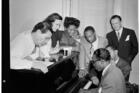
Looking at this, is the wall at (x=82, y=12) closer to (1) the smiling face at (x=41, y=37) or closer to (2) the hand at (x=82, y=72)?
(1) the smiling face at (x=41, y=37)

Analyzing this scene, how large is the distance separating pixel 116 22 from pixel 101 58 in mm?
279

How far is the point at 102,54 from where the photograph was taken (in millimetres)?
1975

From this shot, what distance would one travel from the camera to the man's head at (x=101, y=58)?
196 centimetres

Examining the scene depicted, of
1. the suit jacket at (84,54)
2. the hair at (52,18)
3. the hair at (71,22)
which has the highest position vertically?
the hair at (52,18)

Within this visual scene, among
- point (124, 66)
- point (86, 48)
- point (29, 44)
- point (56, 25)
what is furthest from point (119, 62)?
point (29, 44)

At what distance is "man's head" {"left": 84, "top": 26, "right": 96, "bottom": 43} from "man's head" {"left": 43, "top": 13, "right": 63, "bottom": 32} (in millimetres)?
204

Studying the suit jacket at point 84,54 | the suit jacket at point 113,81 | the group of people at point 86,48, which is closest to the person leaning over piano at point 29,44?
the group of people at point 86,48

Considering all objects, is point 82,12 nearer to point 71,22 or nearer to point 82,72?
point 71,22

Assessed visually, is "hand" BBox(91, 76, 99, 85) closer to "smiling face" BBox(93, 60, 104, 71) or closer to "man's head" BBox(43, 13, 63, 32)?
"smiling face" BBox(93, 60, 104, 71)

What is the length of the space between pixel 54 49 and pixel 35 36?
170mm

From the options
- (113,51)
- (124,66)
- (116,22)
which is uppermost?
(116,22)

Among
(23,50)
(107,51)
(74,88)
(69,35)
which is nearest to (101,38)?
(107,51)

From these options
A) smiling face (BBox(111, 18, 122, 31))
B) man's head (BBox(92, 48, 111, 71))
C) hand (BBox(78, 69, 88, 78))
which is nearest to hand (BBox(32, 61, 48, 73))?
hand (BBox(78, 69, 88, 78))

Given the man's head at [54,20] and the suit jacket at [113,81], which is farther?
the man's head at [54,20]
